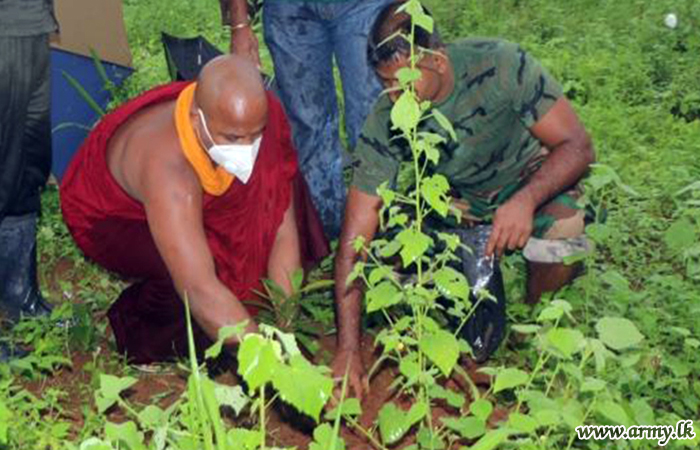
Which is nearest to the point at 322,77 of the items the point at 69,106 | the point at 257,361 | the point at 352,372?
the point at 69,106

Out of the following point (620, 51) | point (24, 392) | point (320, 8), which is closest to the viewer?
point (24, 392)

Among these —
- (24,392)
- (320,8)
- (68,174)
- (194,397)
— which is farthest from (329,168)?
(194,397)

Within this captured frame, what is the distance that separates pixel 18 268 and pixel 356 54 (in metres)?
1.43

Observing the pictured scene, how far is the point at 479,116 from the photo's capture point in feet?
13.3

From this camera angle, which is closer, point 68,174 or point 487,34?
point 68,174

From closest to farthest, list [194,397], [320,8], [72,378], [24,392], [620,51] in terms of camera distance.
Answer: [194,397], [24,392], [72,378], [320,8], [620,51]

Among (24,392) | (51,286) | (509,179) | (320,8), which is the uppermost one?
(320,8)

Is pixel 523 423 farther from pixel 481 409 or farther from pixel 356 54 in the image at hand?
pixel 356 54

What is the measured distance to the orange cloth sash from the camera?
386cm

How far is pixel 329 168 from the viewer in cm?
506

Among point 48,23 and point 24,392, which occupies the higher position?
point 48,23

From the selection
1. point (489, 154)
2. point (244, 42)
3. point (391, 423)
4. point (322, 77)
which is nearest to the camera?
point (391, 423)

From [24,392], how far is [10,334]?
948mm

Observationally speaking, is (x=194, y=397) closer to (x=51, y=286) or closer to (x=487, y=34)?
(x=51, y=286)
